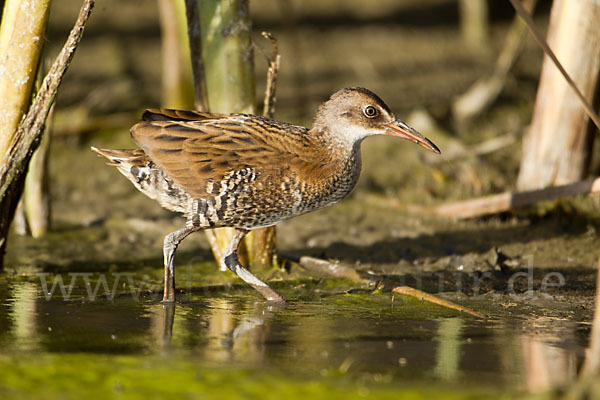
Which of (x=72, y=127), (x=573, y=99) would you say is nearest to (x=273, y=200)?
(x=573, y=99)

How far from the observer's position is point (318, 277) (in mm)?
6059

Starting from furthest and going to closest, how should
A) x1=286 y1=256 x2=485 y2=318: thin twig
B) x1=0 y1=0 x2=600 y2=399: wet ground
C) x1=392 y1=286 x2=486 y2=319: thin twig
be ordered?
1. x1=286 y1=256 x2=485 y2=318: thin twig
2. x1=392 y1=286 x2=486 y2=319: thin twig
3. x1=0 y1=0 x2=600 y2=399: wet ground

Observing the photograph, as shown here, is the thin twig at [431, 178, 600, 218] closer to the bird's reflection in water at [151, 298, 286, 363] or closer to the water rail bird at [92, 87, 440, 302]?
the water rail bird at [92, 87, 440, 302]

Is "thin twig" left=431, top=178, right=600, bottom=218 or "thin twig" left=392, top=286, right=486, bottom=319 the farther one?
"thin twig" left=431, top=178, right=600, bottom=218

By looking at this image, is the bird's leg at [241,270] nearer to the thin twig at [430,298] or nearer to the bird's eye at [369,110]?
the thin twig at [430,298]

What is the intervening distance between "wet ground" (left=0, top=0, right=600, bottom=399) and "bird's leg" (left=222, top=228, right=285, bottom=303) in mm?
82

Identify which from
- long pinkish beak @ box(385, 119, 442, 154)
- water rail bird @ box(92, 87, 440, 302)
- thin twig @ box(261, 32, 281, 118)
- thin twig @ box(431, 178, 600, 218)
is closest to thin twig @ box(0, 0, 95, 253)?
water rail bird @ box(92, 87, 440, 302)

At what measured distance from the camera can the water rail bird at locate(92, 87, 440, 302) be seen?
209 inches

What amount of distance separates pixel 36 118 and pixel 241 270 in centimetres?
161

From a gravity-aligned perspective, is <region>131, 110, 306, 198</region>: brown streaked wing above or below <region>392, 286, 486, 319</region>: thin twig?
above

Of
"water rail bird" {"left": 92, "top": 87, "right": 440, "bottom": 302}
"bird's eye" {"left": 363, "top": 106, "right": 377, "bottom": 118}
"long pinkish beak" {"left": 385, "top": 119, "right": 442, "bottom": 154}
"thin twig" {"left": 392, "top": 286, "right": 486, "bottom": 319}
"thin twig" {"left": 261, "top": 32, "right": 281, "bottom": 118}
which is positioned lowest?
"thin twig" {"left": 392, "top": 286, "right": 486, "bottom": 319}

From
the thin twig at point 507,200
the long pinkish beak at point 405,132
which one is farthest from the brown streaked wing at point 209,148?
the thin twig at point 507,200

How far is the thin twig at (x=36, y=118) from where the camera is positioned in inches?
202

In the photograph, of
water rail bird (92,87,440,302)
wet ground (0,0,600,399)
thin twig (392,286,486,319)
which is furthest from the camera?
water rail bird (92,87,440,302)
